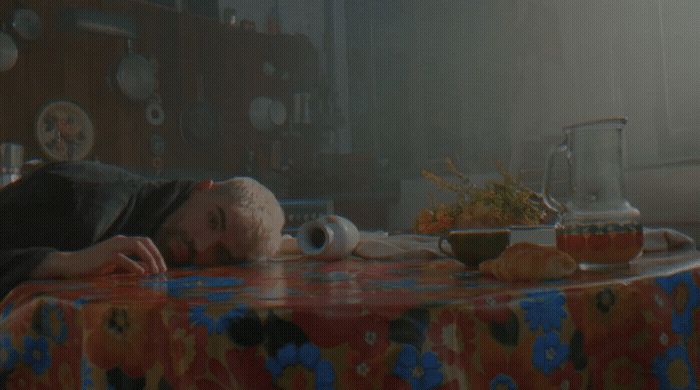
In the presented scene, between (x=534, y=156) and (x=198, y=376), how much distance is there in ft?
11.9

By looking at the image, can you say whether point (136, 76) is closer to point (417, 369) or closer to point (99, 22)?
point (99, 22)

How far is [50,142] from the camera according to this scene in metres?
3.62

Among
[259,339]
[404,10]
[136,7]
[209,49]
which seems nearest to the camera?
[259,339]

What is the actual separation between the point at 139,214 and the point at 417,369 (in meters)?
0.92

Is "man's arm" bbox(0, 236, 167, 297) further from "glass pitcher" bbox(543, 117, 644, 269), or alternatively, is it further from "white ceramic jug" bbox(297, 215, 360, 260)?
"glass pitcher" bbox(543, 117, 644, 269)

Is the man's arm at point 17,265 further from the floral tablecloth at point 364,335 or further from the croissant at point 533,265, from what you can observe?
the croissant at point 533,265

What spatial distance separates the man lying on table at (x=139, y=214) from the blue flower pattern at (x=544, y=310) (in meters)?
0.60

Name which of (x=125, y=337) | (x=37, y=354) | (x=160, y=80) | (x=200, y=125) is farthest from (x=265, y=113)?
(x=125, y=337)

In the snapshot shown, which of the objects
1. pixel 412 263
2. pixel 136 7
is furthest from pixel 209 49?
pixel 412 263

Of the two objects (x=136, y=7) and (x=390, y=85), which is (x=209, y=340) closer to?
(x=136, y=7)

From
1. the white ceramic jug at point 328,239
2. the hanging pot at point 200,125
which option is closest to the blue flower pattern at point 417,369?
the white ceramic jug at point 328,239

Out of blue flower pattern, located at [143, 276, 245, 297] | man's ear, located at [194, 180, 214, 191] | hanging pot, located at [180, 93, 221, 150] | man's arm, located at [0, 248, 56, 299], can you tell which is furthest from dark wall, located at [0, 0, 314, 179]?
blue flower pattern, located at [143, 276, 245, 297]

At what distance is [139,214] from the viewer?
1341 millimetres

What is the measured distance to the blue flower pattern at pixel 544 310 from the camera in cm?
60
